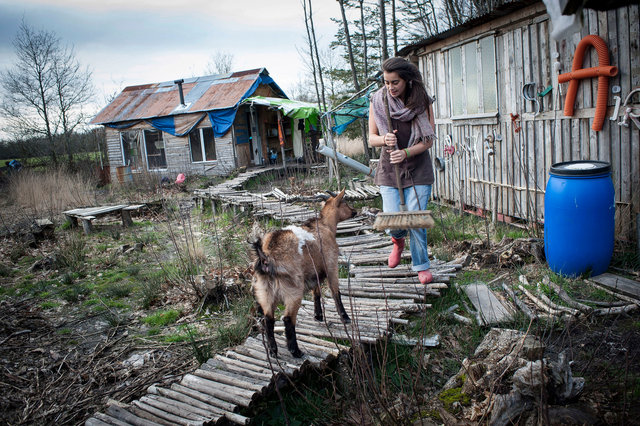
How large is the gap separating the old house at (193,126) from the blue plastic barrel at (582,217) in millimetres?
17655

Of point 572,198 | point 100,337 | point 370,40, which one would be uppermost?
point 370,40

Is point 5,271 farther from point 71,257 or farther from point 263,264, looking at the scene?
point 263,264

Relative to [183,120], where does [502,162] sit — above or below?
below

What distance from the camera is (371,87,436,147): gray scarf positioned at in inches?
157

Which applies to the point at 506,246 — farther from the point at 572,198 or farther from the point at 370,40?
the point at 370,40

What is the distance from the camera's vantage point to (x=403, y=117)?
13.2 ft

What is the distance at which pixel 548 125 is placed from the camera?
20.5 ft

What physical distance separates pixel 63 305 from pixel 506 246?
19.7ft

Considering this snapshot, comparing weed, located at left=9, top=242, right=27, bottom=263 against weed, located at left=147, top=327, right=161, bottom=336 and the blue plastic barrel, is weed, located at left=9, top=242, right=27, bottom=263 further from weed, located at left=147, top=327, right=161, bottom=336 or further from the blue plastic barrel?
the blue plastic barrel

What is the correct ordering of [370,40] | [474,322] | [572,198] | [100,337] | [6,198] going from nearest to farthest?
[474,322]
[572,198]
[100,337]
[6,198]
[370,40]

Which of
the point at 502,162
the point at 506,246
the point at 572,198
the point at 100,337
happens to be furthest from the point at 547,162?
the point at 100,337

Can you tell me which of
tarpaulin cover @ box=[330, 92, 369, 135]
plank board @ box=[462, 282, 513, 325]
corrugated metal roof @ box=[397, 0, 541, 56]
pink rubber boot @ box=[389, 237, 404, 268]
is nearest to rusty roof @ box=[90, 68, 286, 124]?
tarpaulin cover @ box=[330, 92, 369, 135]

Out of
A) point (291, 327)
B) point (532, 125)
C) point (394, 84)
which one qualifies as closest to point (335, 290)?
point (291, 327)

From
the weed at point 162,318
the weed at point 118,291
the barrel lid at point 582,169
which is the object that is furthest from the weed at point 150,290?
the barrel lid at point 582,169
